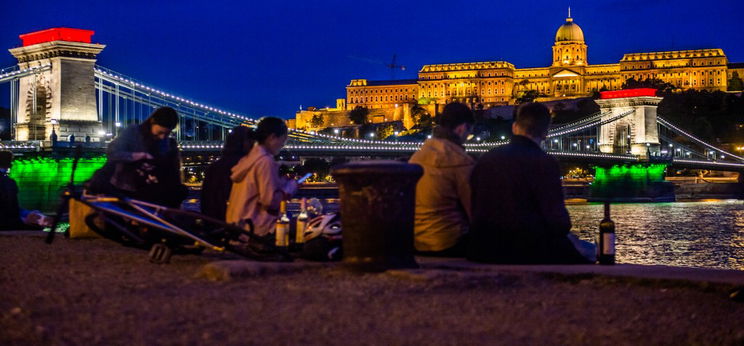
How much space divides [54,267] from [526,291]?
98.0 inches

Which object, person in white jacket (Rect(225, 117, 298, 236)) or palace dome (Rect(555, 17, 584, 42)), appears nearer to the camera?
person in white jacket (Rect(225, 117, 298, 236))

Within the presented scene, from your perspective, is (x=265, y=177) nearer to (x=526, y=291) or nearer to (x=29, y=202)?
(x=526, y=291)

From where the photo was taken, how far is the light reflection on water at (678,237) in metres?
16.3

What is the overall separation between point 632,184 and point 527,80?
78.7 metres

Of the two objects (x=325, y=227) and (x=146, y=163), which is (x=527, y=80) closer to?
(x=146, y=163)

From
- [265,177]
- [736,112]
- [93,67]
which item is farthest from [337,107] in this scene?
[265,177]

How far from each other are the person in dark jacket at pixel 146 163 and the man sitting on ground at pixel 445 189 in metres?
1.81

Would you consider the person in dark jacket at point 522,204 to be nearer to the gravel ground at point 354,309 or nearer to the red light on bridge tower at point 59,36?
the gravel ground at point 354,309

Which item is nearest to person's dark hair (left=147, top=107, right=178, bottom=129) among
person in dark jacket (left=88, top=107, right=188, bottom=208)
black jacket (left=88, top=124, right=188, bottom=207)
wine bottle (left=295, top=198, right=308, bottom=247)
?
person in dark jacket (left=88, top=107, right=188, bottom=208)

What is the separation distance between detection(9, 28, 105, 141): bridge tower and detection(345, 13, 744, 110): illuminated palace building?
8802 centimetres

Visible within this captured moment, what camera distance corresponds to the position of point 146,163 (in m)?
6.70

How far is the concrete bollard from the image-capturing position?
16.0ft

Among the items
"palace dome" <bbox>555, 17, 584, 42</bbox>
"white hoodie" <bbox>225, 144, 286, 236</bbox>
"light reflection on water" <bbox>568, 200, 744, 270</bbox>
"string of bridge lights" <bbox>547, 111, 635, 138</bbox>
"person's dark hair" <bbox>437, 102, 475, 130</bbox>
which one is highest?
"palace dome" <bbox>555, 17, 584, 42</bbox>

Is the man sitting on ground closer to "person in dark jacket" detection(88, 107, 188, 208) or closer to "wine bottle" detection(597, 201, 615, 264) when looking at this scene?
"wine bottle" detection(597, 201, 615, 264)
